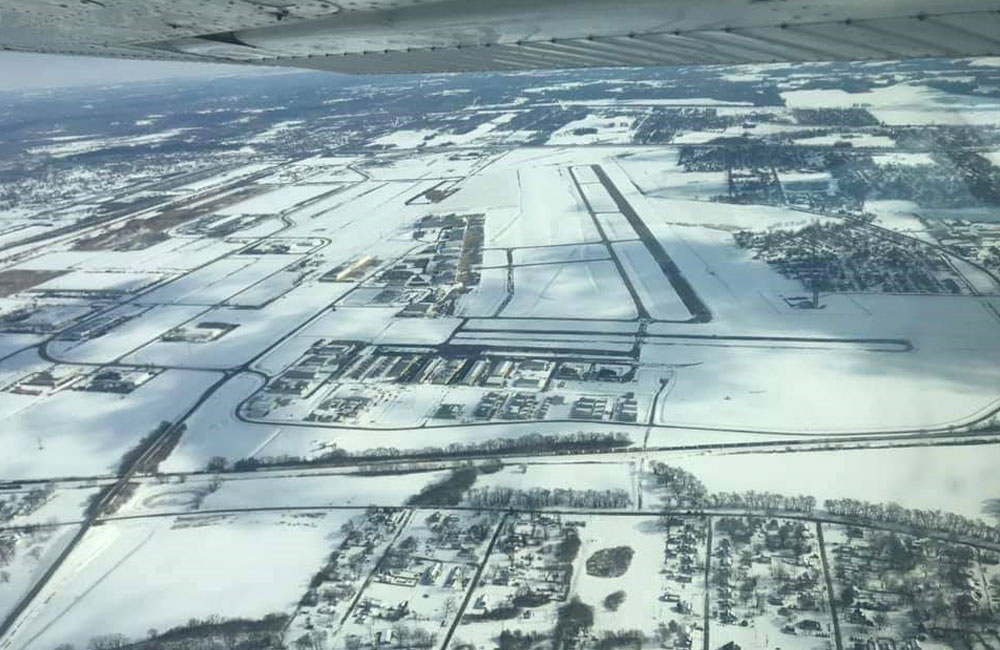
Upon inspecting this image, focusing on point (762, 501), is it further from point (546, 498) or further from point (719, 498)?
point (546, 498)

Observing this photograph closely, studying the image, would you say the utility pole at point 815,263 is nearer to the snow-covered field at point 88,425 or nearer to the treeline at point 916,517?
the treeline at point 916,517

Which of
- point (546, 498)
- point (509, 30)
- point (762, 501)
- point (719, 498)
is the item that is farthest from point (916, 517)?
point (509, 30)

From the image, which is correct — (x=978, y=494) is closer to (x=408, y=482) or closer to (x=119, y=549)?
(x=408, y=482)

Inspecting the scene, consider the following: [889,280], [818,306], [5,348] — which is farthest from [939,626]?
[5,348]

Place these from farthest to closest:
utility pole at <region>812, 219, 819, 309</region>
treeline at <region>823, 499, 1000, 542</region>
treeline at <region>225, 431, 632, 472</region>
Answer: utility pole at <region>812, 219, 819, 309</region>, treeline at <region>225, 431, 632, 472</region>, treeline at <region>823, 499, 1000, 542</region>

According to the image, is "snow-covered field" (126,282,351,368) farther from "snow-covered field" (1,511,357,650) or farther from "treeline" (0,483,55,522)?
"snow-covered field" (1,511,357,650)

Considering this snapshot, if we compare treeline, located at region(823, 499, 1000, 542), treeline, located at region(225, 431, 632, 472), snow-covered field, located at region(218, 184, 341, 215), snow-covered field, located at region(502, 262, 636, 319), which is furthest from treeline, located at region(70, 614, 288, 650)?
snow-covered field, located at region(218, 184, 341, 215)

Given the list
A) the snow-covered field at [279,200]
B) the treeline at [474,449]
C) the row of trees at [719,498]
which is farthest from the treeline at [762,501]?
the snow-covered field at [279,200]
